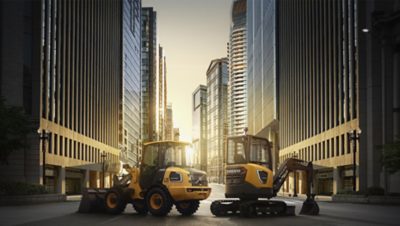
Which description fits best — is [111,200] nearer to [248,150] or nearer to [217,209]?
[217,209]

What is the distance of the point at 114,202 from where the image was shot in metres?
30.1

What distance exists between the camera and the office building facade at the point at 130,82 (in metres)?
146

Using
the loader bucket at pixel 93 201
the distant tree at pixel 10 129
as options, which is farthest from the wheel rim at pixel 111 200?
the distant tree at pixel 10 129

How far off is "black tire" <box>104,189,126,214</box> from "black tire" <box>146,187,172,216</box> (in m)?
1.56

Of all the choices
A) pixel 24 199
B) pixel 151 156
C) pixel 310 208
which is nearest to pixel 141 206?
pixel 151 156

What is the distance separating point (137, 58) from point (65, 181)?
106 metres

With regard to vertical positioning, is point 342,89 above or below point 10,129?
above

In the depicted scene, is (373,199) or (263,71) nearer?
(373,199)

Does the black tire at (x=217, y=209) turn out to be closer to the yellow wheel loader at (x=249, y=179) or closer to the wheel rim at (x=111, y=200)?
the yellow wheel loader at (x=249, y=179)

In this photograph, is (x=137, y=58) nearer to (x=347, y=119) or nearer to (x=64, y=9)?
(x=64, y=9)

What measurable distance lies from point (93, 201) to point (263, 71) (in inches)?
5089

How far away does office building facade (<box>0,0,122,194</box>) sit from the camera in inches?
2421

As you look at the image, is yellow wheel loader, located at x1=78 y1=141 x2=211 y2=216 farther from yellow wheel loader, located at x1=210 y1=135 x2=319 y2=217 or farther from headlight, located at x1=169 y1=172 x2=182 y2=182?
yellow wheel loader, located at x1=210 y1=135 x2=319 y2=217

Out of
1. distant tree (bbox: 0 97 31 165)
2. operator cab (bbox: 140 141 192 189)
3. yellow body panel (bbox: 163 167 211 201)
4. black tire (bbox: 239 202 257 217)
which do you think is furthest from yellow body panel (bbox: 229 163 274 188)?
distant tree (bbox: 0 97 31 165)
